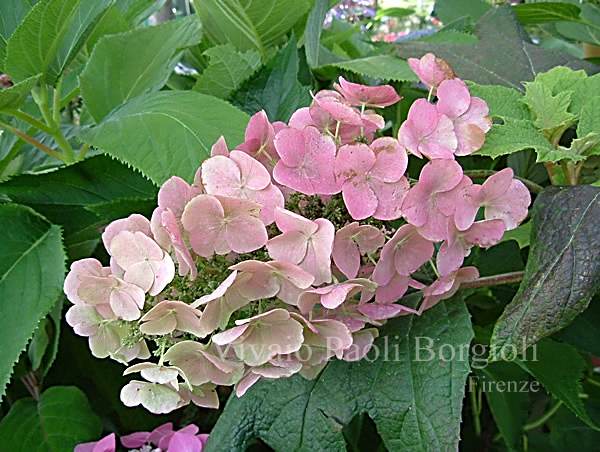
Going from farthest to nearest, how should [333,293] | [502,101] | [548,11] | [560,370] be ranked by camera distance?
[548,11] → [560,370] → [502,101] → [333,293]

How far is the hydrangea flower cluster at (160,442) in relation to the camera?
0.47 metres

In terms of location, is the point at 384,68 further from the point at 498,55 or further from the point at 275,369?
the point at 275,369

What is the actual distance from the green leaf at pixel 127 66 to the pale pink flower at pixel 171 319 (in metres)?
0.26

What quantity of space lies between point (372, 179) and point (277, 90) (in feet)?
0.60

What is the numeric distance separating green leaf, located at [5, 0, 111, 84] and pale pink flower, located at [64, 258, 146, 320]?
0.18 metres

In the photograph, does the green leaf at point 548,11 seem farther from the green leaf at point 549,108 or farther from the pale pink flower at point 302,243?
the pale pink flower at point 302,243

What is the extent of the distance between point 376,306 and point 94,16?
0.27 m

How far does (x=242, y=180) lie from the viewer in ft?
1.04

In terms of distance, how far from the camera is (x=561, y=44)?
0.77 meters

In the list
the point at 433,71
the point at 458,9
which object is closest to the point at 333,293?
the point at 433,71

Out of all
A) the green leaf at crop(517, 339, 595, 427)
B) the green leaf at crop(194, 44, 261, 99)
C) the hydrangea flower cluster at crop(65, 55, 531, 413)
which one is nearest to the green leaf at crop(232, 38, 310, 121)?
the green leaf at crop(194, 44, 261, 99)

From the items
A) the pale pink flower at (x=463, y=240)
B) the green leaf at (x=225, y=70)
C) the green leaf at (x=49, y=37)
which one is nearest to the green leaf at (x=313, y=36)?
the green leaf at (x=225, y=70)

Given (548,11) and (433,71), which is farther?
(548,11)

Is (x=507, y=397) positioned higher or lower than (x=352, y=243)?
lower
